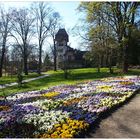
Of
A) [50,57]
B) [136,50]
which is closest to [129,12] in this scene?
[136,50]

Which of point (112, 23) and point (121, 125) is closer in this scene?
point (121, 125)

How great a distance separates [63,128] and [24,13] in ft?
173

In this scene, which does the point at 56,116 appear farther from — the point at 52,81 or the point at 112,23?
the point at 112,23

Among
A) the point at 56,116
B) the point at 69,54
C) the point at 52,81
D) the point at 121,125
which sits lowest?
the point at 52,81

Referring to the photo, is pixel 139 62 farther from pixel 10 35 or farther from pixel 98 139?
pixel 98 139

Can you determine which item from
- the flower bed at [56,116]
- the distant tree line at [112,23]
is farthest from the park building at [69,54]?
the flower bed at [56,116]

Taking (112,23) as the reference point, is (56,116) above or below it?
below

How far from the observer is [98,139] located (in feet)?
31.4

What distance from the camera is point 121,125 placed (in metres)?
11.0

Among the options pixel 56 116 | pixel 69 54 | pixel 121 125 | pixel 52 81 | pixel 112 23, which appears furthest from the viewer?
pixel 69 54

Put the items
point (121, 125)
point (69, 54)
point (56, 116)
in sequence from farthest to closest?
point (69, 54)
point (56, 116)
point (121, 125)

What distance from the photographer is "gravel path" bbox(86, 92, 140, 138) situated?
393 inches

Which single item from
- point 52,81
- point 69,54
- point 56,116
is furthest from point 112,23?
point 69,54

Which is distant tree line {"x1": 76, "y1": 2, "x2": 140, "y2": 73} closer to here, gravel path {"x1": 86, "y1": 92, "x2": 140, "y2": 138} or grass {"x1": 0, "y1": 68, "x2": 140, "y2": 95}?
grass {"x1": 0, "y1": 68, "x2": 140, "y2": 95}
